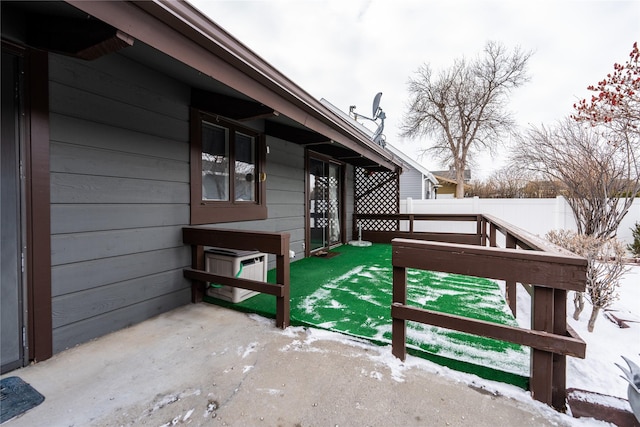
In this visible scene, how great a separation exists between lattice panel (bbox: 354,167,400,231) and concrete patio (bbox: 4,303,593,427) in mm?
5331

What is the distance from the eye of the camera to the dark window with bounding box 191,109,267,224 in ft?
9.36

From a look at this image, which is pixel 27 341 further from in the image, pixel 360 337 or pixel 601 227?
pixel 601 227

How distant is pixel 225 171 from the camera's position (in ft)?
10.7

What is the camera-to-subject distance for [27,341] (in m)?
1.70

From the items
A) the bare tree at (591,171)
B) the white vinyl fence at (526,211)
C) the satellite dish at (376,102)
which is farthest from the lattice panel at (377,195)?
the bare tree at (591,171)

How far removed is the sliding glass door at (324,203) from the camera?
17.4 feet

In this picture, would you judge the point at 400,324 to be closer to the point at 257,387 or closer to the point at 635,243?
the point at 257,387

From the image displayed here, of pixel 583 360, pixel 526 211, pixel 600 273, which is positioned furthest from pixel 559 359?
pixel 526 211

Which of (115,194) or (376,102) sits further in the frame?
(376,102)

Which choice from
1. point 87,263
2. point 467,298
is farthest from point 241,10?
point 467,298

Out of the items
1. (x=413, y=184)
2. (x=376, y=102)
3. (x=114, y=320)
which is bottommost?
(x=114, y=320)

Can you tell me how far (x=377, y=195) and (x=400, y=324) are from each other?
226 inches

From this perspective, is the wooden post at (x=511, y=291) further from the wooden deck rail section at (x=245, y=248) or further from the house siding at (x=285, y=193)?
the house siding at (x=285, y=193)

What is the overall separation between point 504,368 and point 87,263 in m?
2.88
